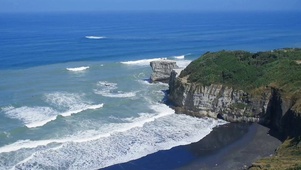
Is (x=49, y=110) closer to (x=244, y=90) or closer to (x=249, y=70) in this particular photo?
(x=244, y=90)

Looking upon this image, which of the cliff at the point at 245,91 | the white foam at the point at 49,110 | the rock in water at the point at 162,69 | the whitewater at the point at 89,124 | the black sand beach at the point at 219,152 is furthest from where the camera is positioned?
the rock in water at the point at 162,69

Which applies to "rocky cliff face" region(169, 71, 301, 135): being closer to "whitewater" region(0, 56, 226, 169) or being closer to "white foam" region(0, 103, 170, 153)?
"whitewater" region(0, 56, 226, 169)

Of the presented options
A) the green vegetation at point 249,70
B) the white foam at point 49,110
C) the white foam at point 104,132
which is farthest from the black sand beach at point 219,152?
the white foam at point 49,110

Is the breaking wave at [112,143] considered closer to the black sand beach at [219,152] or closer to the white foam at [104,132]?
the white foam at [104,132]

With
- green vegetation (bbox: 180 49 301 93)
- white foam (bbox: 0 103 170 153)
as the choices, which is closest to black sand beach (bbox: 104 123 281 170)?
green vegetation (bbox: 180 49 301 93)

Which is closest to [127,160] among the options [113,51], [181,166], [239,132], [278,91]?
[181,166]

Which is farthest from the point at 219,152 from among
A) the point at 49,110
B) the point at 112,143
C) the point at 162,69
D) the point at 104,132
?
the point at 162,69
